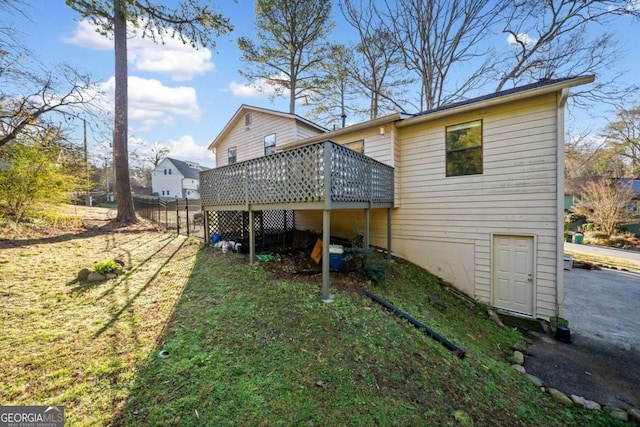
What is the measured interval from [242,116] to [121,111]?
4882mm

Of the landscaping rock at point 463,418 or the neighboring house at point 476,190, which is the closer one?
the landscaping rock at point 463,418

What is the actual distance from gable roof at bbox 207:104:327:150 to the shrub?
24.9 feet

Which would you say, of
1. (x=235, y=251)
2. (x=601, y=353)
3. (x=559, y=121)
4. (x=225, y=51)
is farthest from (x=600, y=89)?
(x=225, y=51)

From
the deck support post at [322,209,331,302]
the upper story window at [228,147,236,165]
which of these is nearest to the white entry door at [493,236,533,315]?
the deck support post at [322,209,331,302]

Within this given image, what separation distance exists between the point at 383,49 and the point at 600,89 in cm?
956

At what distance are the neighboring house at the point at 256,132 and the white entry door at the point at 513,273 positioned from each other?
789 cm

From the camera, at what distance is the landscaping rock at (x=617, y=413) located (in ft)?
10.0

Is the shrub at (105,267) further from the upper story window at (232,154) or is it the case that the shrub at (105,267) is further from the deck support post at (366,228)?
the upper story window at (232,154)

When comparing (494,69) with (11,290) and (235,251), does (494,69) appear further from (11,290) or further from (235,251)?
(11,290)

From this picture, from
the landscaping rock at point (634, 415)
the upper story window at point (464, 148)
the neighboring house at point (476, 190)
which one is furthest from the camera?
the upper story window at point (464, 148)

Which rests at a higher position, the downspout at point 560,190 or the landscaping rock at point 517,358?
the downspout at point 560,190

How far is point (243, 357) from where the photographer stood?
2.84 meters

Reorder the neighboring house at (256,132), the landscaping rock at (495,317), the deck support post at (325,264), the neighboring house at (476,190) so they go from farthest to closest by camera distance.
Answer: the neighboring house at (256,132) < the landscaping rock at (495,317) < the neighboring house at (476,190) < the deck support post at (325,264)

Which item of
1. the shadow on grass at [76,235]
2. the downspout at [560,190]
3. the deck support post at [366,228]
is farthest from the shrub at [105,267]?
the downspout at [560,190]
